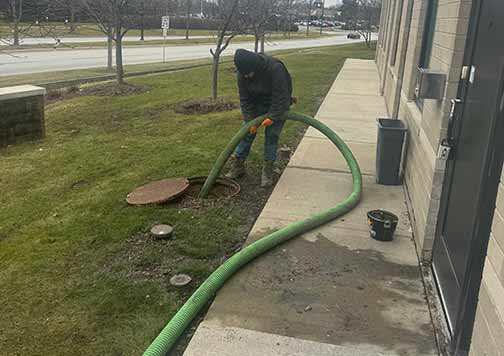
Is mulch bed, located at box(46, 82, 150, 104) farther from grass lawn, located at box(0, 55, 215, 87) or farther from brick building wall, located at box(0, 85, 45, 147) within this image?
brick building wall, located at box(0, 85, 45, 147)

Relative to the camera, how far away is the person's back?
5742 mm

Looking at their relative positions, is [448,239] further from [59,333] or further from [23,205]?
[23,205]

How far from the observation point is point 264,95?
6242mm

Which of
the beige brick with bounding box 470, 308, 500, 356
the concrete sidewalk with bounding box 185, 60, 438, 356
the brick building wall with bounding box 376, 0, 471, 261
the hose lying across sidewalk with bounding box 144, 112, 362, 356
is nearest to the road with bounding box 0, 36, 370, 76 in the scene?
the hose lying across sidewalk with bounding box 144, 112, 362, 356

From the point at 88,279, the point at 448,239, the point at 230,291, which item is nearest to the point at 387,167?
the point at 448,239

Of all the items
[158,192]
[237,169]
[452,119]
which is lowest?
[158,192]

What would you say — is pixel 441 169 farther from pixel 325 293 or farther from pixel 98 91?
pixel 98 91

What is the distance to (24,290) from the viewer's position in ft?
13.2

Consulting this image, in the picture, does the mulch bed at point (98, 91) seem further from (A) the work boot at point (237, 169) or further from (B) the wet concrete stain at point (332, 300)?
(B) the wet concrete stain at point (332, 300)

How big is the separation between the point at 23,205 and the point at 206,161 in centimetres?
252

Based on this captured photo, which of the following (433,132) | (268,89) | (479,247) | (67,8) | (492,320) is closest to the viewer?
(492,320)

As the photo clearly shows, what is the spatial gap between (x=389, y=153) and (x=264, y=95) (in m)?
1.73

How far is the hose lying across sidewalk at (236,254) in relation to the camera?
339 cm

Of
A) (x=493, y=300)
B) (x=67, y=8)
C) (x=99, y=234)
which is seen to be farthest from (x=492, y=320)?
(x=67, y=8)
